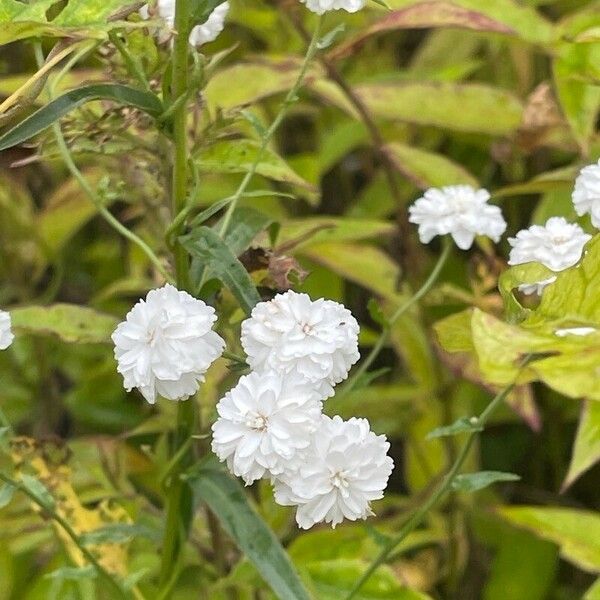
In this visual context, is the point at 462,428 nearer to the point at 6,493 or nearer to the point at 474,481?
the point at 474,481

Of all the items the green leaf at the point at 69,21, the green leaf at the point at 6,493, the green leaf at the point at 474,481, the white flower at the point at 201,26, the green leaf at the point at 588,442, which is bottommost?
the green leaf at the point at 588,442

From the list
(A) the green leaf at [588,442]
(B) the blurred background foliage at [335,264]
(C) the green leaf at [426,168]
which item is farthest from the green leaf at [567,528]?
(C) the green leaf at [426,168]

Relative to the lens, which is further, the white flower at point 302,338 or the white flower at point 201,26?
the white flower at point 201,26

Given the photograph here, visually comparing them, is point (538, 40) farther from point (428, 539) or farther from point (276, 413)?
point (276, 413)

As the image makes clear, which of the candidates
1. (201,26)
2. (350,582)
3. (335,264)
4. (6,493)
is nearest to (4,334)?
(6,493)

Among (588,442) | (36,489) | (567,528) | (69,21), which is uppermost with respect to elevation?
(69,21)

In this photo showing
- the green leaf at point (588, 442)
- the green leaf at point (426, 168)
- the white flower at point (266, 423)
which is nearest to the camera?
the white flower at point (266, 423)

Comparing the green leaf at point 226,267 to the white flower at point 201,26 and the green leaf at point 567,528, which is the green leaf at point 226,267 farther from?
the green leaf at point 567,528
